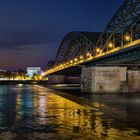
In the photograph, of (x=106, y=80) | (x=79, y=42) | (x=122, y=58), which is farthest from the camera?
(x=79, y=42)

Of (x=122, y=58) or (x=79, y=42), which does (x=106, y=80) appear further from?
(x=79, y=42)

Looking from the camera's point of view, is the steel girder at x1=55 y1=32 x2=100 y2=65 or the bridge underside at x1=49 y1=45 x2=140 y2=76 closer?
the bridge underside at x1=49 y1=45 x2=140 y2=76

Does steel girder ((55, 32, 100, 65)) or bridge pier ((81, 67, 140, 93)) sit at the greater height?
steel girder ((55, 32, 100, 65))

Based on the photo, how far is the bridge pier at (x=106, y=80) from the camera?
257 ft

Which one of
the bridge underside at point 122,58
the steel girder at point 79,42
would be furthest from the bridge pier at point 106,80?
the steel girder at point 79,42

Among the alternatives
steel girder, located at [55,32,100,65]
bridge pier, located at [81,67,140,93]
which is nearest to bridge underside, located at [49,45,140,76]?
bridge pier, located at [81,67,140,93]

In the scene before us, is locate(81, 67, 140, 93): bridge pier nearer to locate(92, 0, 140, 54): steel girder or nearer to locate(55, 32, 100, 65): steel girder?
locate(92, 0, 140, 54): steel girder

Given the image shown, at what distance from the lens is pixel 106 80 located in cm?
7850

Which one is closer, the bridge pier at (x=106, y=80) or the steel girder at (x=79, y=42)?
the bridge pier at (x=106, y=80)

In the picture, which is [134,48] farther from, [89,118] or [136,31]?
[89,118]

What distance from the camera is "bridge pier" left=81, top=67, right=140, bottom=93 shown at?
78281 mm

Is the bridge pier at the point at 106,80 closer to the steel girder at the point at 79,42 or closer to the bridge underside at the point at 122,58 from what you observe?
the bridge underside at the point at 122,58

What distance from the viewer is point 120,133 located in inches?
930

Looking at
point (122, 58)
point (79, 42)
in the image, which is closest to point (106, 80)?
point (122, 58)
